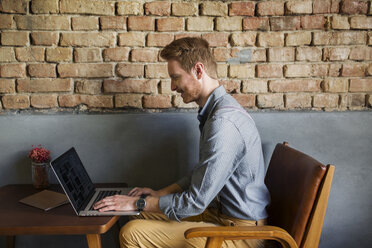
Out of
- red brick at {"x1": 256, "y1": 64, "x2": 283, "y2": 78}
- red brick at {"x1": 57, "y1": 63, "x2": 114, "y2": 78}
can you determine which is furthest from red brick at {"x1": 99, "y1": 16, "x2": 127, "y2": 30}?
red brick at {"x1": 256, "y1": 64, "x2": 283, "y2": 78}

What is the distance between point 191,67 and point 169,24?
0.48 metres

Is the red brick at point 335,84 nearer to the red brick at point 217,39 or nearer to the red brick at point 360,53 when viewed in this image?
the red brick at point 360,53

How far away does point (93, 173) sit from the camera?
1766 millimetres

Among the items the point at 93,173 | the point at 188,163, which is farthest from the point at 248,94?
the point at 93,173

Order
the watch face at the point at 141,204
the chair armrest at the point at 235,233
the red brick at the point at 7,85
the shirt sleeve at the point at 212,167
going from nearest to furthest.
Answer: the chair armrest at the point at 235,233 < the shirt sleeve at the point at 212,167 < the watch face at the point at 141,204 < the red brick at the point at 7,85

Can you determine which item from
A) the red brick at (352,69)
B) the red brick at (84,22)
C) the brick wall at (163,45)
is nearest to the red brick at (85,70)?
the brick wall at (163,45)

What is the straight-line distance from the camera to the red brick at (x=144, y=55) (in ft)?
5.55

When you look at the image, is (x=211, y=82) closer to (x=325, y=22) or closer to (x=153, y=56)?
(x=153, y=56)

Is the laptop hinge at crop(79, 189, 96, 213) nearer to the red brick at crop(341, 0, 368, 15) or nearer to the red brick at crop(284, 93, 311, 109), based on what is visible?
the red brick at crop(284, 93, 311, 109)

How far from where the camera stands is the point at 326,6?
1.66 meters

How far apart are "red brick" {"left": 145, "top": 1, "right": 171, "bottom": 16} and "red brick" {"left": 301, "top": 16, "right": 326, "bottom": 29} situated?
33.3 inches

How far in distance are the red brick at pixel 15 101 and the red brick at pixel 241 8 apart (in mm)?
1402

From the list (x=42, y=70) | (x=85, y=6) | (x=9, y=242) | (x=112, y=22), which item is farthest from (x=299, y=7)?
(x=9, y=242)

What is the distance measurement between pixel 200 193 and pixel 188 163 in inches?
24.2
